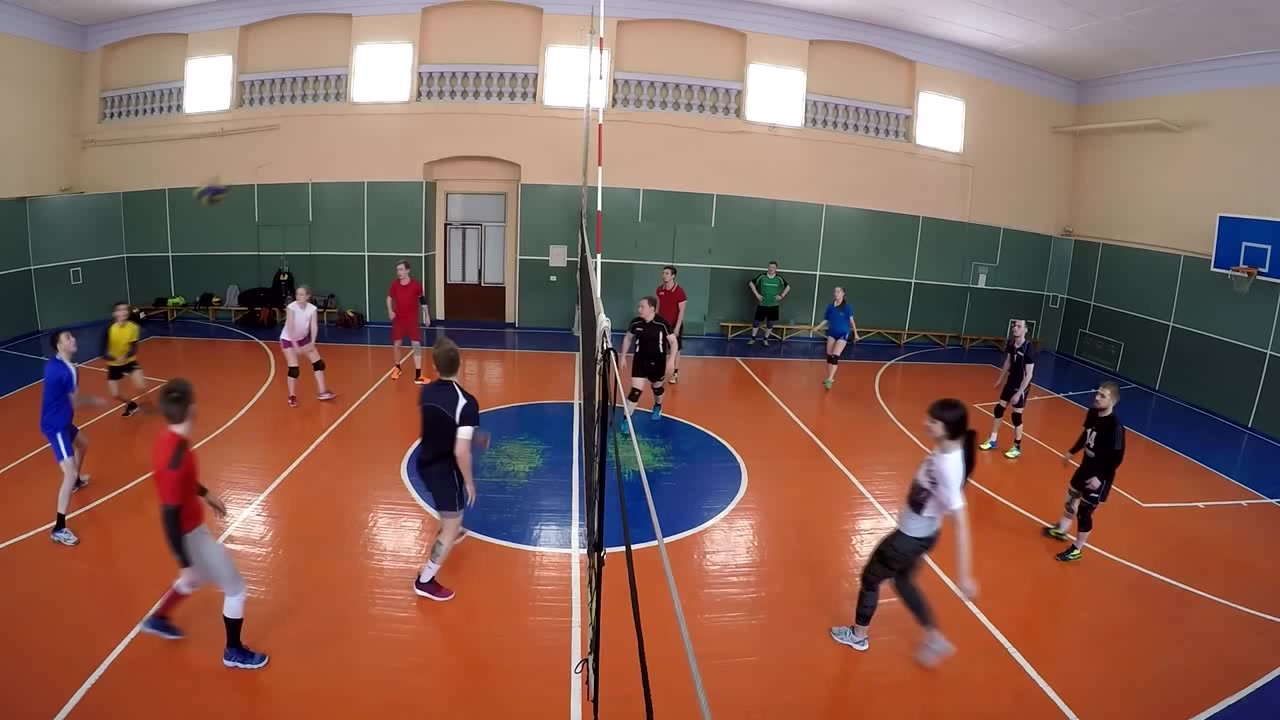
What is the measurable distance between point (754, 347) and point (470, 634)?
12.8 meters

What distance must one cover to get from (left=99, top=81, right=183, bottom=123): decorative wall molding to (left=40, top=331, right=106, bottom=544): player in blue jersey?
1428 cm

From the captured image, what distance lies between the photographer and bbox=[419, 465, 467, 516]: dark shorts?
647 centimetres

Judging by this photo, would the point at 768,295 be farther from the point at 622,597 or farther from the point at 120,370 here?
the point at 120,370

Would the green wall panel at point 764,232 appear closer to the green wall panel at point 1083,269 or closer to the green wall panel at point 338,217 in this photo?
the green wall panel at point 1083,269

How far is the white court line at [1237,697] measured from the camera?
6008 mm

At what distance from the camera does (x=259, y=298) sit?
1817 centimetres

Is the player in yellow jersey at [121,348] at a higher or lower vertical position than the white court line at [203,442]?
higher

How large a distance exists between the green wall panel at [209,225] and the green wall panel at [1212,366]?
21997 millimetres

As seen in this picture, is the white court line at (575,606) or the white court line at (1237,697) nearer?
the white court line at (575,606)

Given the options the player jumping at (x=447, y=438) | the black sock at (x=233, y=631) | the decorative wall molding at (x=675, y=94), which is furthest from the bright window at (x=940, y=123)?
the black sock at (x=233, y=631)

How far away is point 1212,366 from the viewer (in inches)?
604

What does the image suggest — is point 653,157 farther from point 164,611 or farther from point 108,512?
point 164,611

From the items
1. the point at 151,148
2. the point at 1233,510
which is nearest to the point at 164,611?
the point at 1233,510

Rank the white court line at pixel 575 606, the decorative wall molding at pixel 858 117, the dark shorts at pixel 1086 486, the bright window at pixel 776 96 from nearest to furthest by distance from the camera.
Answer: the white court line at pixel 575 606 < the dark shorts at pixel 1086 486 < the bright window at pixel 776 96 < the decorative wall molding at pixel 858 117
